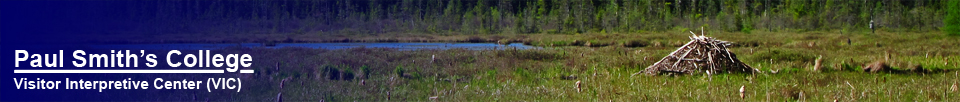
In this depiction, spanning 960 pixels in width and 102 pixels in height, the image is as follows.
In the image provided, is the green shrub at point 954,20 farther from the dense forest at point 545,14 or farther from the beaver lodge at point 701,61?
the beaver lodge at point 701,61

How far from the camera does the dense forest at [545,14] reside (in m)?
60.6

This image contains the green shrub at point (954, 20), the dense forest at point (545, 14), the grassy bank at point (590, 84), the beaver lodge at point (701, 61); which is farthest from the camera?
the dense forest at point (545, 14)

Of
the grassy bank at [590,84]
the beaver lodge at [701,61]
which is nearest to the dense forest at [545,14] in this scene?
the grassy bank at [590,84]

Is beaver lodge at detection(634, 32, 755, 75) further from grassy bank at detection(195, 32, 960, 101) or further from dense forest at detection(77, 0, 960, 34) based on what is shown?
dense forest at detection(77, 0, 960, 34)

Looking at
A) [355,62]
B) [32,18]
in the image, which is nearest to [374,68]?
[355,62]

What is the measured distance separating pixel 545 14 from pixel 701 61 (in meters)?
59.7

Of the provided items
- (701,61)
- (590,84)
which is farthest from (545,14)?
(590,84)

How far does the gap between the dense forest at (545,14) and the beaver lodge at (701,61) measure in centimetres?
4493

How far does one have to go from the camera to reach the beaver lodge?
32.2 ft

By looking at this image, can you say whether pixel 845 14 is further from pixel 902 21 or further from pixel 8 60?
pixel 8 60

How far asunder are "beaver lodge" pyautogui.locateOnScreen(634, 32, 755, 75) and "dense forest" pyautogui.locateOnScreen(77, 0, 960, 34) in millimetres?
44928

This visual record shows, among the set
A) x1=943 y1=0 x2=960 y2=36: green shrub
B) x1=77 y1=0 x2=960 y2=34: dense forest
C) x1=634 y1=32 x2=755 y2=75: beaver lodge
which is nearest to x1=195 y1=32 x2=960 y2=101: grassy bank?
x1=634 y1=32 x2=755 y2=75: beaver lodge

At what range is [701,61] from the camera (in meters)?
9.95

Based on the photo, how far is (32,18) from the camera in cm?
4797
